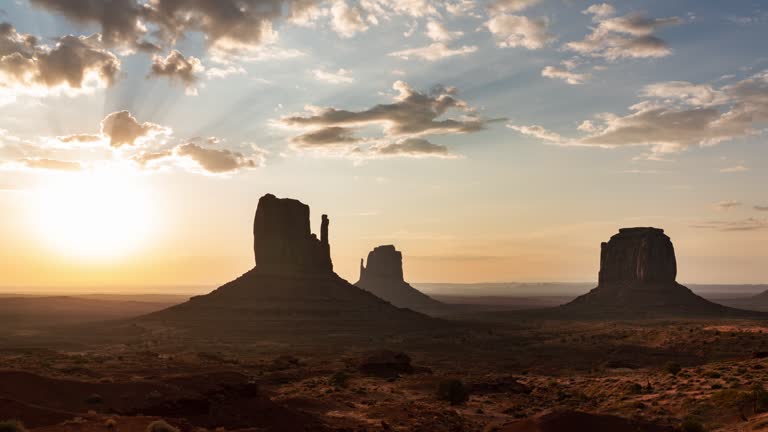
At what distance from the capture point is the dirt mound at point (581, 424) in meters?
23.9

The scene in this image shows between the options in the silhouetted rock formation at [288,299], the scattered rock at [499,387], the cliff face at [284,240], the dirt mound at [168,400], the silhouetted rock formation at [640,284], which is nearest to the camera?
the dirt mound at [168,400]

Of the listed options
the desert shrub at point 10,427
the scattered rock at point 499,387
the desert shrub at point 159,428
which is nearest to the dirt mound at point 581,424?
the desert shrub at point 159,428

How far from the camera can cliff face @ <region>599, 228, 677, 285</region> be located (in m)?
143

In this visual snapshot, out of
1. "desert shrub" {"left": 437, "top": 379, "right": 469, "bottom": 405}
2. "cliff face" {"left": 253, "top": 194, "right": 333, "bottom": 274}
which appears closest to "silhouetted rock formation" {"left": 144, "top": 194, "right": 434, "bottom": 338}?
"cliff face" {"left": 253, "top": 194, "right": 333, "bottom": 274}

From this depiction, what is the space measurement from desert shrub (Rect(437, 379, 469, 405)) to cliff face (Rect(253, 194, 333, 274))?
78515 mm

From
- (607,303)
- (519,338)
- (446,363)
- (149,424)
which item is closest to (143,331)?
(446,363)

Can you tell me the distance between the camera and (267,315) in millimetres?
98812

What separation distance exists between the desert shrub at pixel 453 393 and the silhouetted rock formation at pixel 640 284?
99433mm

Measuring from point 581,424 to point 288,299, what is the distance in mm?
86213

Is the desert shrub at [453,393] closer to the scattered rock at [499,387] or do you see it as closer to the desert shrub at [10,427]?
the scattered rock at [499,387]

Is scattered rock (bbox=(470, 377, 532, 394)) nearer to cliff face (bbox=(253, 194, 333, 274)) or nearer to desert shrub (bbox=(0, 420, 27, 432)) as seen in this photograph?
desert shrub (bbox=(0, 420, 27, 432))

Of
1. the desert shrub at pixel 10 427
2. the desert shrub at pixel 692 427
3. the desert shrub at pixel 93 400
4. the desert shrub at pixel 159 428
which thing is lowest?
the desert shrub at pixel 692 427

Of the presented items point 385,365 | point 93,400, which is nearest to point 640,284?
point 385,365

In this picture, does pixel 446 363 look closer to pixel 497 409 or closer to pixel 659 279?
pixel 497 409
